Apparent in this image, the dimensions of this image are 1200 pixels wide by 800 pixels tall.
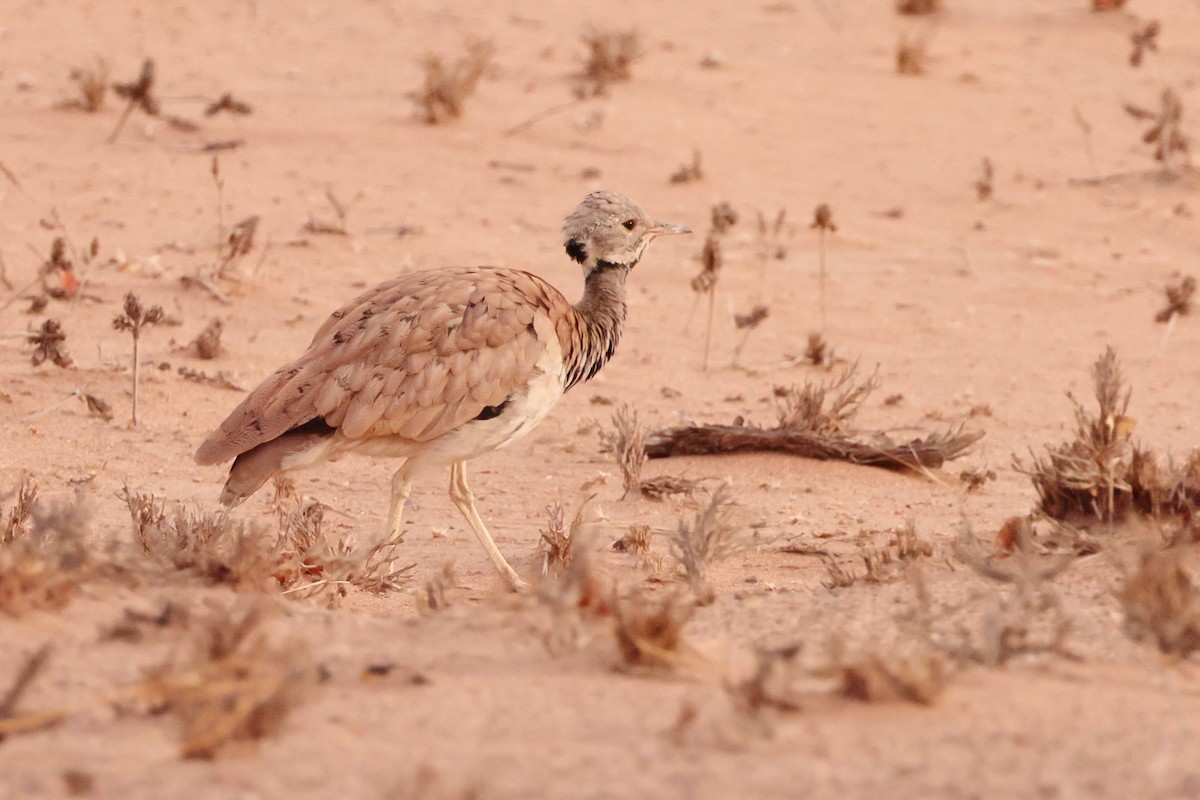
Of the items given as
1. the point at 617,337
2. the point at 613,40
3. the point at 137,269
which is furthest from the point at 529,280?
the point at 613,40

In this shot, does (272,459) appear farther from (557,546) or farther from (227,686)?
(227,686)

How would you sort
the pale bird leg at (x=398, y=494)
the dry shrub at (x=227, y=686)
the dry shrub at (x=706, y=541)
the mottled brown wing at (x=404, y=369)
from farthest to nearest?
1. the pale bird leg at (x=398, y=494)
2. the mottled brown wing at (x=404, y=369)
3. the dry shrub at (x=706, y=541)
4. the dry shrub at (x=227, y=686)

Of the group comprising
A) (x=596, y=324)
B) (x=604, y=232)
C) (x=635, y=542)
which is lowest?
(x=635, y=542)

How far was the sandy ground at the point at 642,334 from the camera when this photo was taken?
11.7 feet

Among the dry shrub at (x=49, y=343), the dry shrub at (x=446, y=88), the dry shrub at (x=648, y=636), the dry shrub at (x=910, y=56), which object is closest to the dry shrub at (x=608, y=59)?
the dry shrub at (x=446, y=88)

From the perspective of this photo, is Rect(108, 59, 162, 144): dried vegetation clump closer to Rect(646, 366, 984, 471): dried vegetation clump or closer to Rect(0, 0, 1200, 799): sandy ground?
Rect(0, 0, 1200, 799): sandy ground

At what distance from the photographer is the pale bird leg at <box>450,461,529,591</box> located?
6.19m

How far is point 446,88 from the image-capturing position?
12.9 m

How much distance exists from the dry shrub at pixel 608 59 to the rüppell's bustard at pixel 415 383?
7.86m

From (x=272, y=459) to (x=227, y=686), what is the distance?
91.5 inches

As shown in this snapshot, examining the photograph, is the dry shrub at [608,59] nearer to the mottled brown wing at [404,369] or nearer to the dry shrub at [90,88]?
the dry shrub at [90,88]

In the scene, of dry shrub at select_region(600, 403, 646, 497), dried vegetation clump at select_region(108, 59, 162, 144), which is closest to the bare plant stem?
dry shrub at select_region(600, 403, 646, 497)

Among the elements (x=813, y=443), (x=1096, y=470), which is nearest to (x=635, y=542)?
(x=813, y=443)

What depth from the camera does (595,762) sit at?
3482mm
